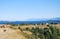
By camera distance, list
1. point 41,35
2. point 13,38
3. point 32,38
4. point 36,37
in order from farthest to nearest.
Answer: point 41,35 → point 36,37 → point 32,38 → point 13,38

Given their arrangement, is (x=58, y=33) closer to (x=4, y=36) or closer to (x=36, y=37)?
(x=36, y=37)

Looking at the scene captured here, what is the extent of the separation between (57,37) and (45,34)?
2091 mm

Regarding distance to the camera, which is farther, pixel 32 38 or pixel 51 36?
pixel 51 36

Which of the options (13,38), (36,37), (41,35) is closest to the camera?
(13,38)

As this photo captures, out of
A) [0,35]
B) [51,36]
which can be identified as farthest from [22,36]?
[51,36]

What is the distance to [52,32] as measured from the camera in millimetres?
27078

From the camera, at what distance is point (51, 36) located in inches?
1021

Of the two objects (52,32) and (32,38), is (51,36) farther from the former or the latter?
(32,38)

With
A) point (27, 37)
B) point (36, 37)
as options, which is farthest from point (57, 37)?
point (27, 37)

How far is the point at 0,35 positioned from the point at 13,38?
9.08 feet

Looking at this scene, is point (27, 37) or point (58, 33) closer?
point (27, 37)

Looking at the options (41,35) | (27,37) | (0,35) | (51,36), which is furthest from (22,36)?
(51,36)

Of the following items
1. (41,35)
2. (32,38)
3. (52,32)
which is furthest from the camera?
(52,32)

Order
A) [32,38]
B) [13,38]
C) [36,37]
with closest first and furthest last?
1. [13,38]
2. [32,38]
3. [36,37]
